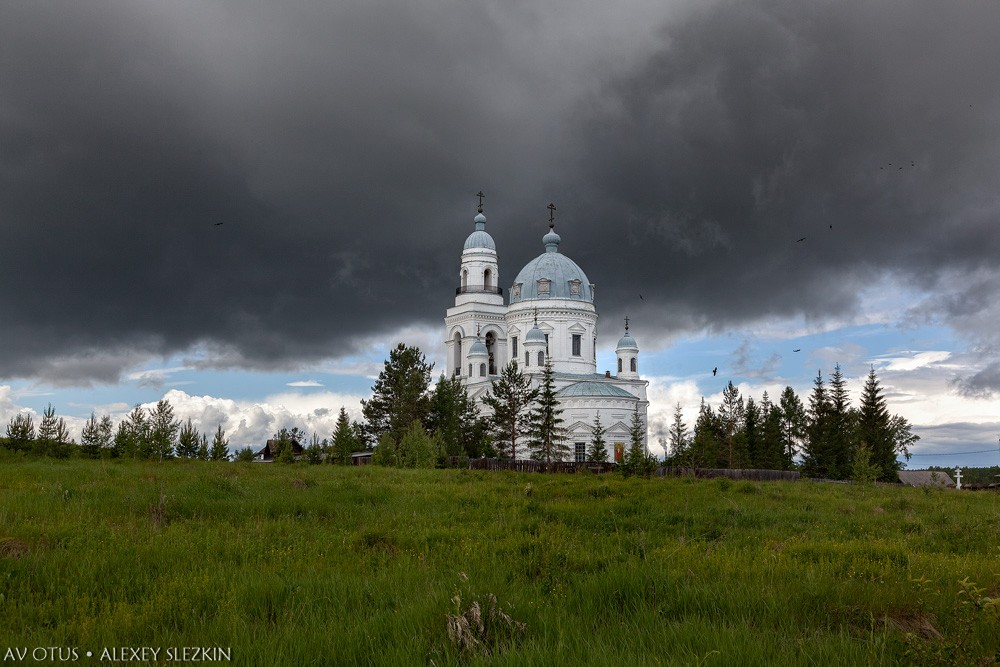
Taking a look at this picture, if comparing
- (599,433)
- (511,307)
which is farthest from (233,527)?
(511,307)

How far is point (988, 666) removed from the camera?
186 inches

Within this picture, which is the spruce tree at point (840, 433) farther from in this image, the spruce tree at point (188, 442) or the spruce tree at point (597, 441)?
the spruce tree at point (188, 442)

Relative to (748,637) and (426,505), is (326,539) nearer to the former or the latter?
(426,505)

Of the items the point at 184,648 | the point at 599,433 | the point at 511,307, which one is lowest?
the point at 184,648

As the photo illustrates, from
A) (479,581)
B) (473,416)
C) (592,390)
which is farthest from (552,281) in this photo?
(479,581)

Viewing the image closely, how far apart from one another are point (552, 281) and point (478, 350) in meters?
8.27

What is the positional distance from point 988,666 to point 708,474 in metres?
23.7

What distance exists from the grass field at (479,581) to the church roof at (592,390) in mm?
42426

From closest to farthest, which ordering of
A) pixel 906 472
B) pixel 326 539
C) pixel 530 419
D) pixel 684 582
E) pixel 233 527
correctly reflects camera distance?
1. pixel 684 582
2. pixel 326 539
3. pixel 233 527
4. pixel 530 419
5. pixel 906 472

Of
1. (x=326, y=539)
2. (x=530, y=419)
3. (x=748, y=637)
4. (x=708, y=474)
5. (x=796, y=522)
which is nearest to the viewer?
(x=748, y=637)

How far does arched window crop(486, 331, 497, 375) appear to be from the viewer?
6612 cm

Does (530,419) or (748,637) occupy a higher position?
(530,419)

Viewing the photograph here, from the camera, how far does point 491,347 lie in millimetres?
66875

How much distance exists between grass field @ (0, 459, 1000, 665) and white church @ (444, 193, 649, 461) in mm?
42196
